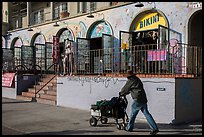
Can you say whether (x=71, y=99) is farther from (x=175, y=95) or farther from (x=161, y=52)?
(x=175, y=95)

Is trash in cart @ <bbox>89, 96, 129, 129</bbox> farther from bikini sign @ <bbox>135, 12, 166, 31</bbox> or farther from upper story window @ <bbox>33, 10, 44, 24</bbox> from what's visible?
upper story window @ <bbox>33, 10, 44, 24</bbox>

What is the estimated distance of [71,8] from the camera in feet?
74.5

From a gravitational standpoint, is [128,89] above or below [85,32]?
Result: below

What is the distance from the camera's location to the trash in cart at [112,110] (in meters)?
9.17

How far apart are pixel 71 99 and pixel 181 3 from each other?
646cm

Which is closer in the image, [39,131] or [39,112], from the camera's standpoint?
[39,131]

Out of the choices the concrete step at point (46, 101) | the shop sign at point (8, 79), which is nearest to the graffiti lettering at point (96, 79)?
the concrete step at point (46, 101)

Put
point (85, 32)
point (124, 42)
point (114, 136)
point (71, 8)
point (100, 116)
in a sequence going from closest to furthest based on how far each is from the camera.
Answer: point (114, 136)
point (100, 116)
point (124, 42)
point (85, 32)
point (71, 8)

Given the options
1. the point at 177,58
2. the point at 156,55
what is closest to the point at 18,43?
A: the point at 156,55

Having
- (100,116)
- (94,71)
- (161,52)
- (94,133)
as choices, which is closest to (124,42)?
(94,71)

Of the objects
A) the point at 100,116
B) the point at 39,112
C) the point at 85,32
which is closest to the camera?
the point at 100,116

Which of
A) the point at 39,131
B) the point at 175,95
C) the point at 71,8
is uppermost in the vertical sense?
the point at 71,8

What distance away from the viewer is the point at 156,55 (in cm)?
1251

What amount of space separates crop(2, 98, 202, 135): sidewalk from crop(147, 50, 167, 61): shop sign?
2.86 m
